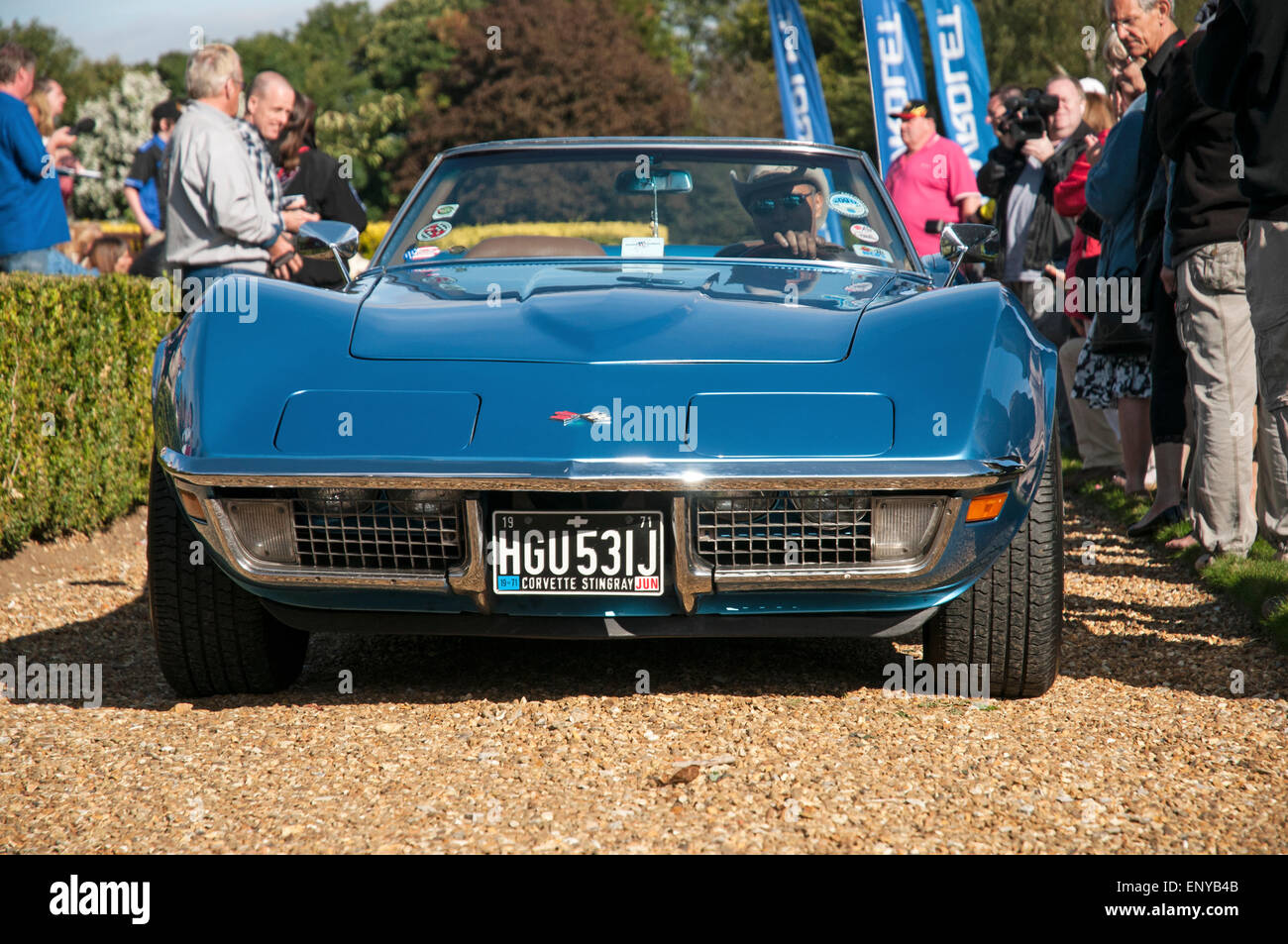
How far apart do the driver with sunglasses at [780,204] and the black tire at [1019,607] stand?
1.35 m

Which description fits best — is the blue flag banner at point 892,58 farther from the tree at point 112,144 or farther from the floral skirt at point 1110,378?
the tree at point 112,144

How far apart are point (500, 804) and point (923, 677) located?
124 cm

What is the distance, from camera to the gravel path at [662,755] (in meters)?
2.37

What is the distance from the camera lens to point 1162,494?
544 cm

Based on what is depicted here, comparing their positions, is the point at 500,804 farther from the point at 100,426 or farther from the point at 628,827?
the point at 100,426

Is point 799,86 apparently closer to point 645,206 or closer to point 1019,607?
point 645,206

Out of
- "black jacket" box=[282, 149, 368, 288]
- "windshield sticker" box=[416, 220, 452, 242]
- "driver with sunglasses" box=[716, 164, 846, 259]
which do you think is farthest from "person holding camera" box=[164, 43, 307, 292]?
"driver with sunglasses" box=[716, 164, 846, 259]

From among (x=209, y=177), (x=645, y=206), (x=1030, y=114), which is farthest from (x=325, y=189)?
(x=1030, y=114)

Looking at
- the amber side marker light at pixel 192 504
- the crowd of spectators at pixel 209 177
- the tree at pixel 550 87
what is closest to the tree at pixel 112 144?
the tree at pixel 550 87

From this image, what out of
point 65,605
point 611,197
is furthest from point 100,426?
point 611,197

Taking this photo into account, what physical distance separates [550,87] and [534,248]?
45.0 meters

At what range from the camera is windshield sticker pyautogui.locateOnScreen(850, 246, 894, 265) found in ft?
13.1

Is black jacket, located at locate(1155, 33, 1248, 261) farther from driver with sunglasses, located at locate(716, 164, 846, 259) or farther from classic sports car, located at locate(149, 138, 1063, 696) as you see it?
classic sports car, located at locate(149, 138, 1063, 696)

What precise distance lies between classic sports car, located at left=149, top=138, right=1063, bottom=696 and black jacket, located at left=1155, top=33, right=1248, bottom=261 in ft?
5.57
